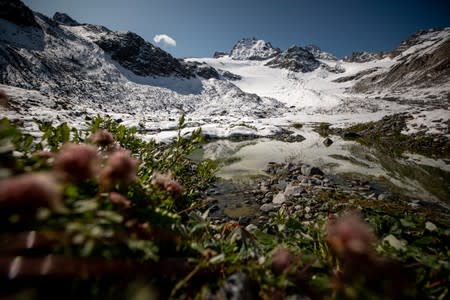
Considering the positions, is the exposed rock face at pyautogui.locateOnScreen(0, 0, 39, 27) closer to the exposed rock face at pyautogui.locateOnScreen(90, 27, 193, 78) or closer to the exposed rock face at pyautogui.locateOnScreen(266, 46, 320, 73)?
the exposed rock face at pyautogui.locateOnScreen(90, 27, 193, 78)

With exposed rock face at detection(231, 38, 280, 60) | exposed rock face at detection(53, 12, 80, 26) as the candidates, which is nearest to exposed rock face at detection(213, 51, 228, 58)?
exposed rock face at detection(231, 38, 280, 60)

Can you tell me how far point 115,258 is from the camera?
3.02ft

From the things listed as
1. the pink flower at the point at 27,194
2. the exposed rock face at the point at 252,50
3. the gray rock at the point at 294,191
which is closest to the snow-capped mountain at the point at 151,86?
the gray rock at the point at 294,191

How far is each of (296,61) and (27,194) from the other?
413 ft

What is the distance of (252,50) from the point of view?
162750 mm

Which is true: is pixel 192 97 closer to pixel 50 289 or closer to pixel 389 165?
pixel 389 165

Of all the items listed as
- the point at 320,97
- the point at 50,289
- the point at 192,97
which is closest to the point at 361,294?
the point at 50,289

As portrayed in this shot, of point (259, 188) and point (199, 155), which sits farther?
point (199, 155)

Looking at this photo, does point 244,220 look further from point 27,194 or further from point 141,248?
point 27,194

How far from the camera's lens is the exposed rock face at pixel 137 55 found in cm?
4928

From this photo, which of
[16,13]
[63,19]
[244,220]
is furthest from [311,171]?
[63,19]

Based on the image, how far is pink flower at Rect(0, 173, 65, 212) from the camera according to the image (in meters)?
0.65

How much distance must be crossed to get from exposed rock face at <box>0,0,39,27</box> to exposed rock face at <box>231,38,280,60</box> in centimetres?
13157

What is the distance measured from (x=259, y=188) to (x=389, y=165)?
763 cm
